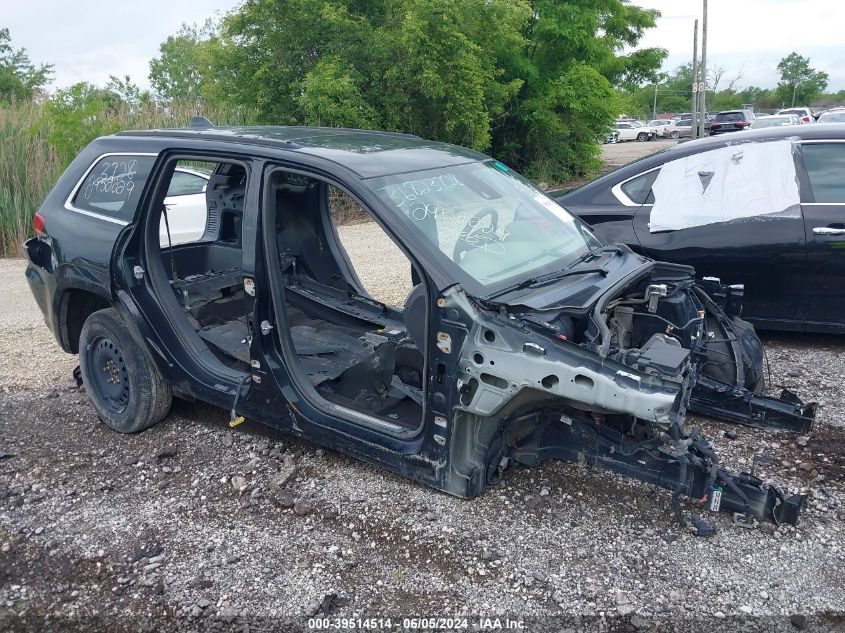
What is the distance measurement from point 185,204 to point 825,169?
6418mm

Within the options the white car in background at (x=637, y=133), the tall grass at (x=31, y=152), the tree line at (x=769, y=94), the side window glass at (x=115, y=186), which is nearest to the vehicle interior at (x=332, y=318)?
the side window glass at (x=115, y=186)

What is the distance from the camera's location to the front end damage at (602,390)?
2.81 meters

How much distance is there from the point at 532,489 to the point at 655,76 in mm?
18503

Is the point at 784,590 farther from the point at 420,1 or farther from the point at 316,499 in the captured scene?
the point at 420,1

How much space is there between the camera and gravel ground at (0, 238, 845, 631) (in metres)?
2.82

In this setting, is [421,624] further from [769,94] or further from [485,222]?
[769,94]

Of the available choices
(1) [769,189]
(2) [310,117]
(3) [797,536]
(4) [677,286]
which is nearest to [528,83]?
(2) [310,117]

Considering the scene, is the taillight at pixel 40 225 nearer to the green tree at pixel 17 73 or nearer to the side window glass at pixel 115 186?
the side window glass at pixel 115 186

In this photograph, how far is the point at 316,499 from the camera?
359 centimetres

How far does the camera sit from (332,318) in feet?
16.6

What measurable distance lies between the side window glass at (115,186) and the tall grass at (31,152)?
327 inches

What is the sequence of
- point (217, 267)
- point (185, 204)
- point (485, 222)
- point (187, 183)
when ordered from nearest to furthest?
point (485, 222)
point (217, 267)
point (185, 204)
point (187, 183)

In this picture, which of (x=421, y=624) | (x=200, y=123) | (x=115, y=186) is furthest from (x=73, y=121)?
(x=421, y=624)

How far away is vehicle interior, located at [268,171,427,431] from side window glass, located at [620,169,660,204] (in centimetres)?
194
